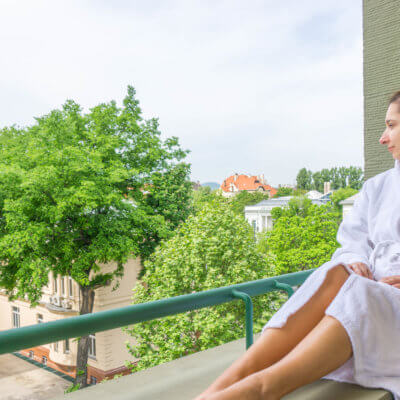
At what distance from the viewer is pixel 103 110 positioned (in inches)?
512

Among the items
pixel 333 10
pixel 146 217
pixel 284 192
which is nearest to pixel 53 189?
pixel 146 217

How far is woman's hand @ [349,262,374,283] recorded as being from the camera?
0.99 meters

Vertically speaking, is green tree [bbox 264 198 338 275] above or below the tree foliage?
below

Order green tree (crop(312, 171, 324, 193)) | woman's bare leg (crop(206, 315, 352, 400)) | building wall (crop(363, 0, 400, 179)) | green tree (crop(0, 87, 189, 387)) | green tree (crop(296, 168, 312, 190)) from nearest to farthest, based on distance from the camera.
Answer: woman's bare leg (crop(206, 315, 352, 400)), building wall (crop(363, 0, 400, 179)), green tree (crop(0, 87, 189, 387)), green tree (crop(312, 171, 324, 193)), green tree (crop(296, 168, 312, 190))

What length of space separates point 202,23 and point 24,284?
41648mm

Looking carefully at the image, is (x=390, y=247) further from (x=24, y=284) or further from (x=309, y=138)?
(x=309, y=138)

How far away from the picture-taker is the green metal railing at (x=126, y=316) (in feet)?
2.44

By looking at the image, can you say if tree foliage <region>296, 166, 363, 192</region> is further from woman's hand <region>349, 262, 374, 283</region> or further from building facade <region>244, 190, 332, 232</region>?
woman's hand <region>349, 262, 374, 283</region>

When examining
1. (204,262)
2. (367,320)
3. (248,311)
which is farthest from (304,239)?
(367,320)

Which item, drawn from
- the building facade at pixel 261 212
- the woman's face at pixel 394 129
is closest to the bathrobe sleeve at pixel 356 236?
the woman's face at pixel 394 129

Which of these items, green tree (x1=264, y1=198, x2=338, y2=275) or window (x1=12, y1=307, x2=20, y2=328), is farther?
window (x1=12, y1=307, x2=20, y2=328)

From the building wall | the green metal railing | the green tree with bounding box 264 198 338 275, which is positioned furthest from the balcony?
the green tree with bounding box 264 198 338 275

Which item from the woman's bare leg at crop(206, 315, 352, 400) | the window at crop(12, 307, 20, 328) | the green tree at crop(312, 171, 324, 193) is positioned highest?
the green tree at crop(312, 171, 324, 193)

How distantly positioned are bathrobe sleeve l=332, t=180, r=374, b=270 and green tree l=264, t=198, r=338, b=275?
50.2ft
